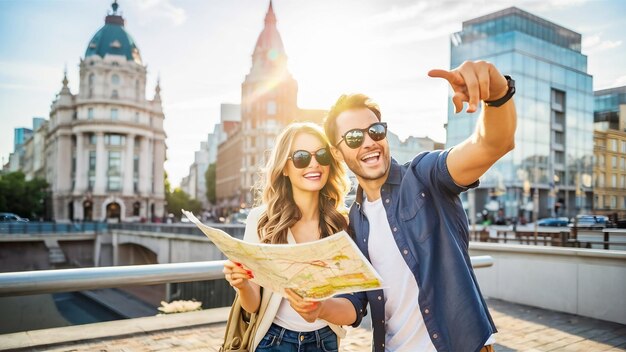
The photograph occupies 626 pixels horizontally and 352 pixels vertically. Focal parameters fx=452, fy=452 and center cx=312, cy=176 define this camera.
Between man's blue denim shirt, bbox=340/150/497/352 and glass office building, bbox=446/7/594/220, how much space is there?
157ft

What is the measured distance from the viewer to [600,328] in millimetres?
5988

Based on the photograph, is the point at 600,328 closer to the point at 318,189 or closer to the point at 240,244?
the point at 318,189

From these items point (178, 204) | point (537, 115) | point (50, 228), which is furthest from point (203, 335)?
point (178, 204)

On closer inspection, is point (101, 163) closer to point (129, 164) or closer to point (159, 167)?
point (129, 164)

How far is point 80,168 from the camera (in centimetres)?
7538

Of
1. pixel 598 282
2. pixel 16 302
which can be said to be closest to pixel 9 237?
pixel 16 302

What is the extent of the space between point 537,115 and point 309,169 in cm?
5710

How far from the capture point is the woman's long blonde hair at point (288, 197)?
263 centimetres

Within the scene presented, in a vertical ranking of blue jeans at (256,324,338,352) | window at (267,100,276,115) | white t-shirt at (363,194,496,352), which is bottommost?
blue jeans at (256,324,338,352)

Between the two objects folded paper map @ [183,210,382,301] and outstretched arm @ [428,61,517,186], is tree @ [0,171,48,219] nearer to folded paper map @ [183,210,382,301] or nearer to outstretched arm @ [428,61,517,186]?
folded paper map @ [183,210,382,301]

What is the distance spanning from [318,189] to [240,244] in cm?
105

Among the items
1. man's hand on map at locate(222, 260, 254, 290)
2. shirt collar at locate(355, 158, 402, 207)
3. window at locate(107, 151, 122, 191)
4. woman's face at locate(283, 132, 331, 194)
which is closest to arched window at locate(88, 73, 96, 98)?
window at locate(107, 151, 122, 191)

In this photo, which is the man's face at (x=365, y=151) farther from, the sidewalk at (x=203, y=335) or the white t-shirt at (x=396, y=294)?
the sidewalk at (x=203, y=335)

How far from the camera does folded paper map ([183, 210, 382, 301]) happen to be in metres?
1.45
